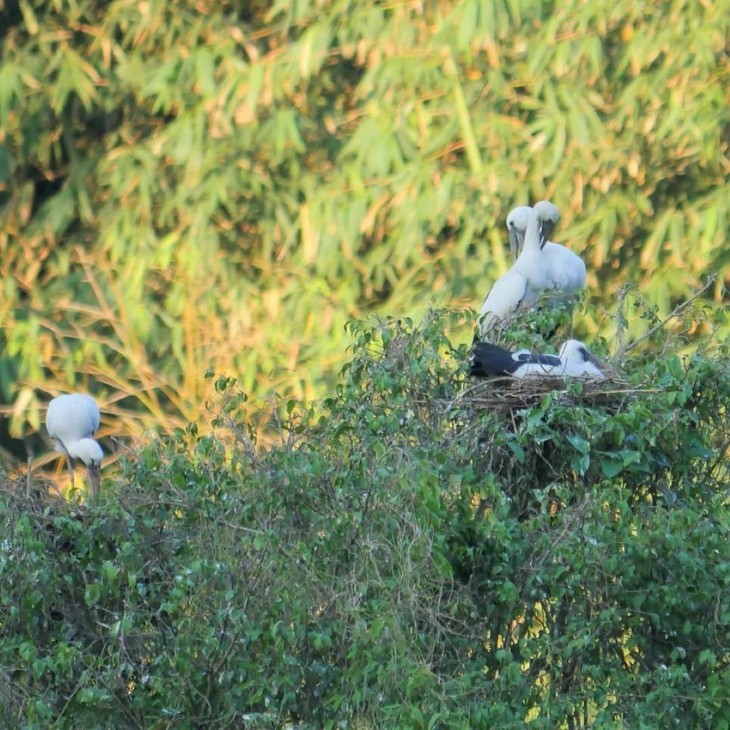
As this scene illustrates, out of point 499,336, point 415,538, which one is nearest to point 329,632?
point 415,538

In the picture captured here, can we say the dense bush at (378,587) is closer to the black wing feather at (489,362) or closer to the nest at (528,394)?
the nest at (528,394)

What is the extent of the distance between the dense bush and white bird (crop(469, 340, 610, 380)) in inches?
13.1

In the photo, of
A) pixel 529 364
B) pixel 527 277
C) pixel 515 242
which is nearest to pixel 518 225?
pixel 515 242

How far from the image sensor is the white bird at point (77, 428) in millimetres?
7762

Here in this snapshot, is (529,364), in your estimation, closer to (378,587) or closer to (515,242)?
(378,587)

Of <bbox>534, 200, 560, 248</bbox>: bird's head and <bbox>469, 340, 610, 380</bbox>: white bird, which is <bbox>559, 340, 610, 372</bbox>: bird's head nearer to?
<bbox>469, 340, 610, 380</bbox>: white bird

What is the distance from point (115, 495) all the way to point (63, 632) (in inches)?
14.9

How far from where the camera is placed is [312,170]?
902 cm

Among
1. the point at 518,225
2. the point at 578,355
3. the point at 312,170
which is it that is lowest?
the point at 312,170

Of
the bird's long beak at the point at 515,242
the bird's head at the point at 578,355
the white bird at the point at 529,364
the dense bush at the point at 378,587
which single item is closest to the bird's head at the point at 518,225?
the bird's long beak at the point at 515,242

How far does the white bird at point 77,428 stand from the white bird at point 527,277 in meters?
2.12

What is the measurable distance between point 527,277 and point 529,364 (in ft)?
4.21

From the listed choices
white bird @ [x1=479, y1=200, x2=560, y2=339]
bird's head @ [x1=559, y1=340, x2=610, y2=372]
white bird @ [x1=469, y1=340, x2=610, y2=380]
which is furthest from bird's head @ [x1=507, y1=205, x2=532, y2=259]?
white bird @ [x1=469, y1=340, x2=610, y2=380]

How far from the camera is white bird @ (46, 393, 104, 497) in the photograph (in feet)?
25.5
